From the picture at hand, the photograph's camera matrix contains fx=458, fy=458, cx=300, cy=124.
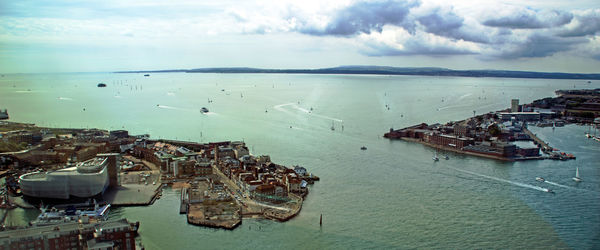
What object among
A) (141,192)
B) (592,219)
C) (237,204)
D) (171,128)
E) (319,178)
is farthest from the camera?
(171,128)

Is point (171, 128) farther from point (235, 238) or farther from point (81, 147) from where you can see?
point (235, 238)

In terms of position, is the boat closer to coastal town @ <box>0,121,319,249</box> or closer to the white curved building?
coastal town @ <box>0,121,319,249</box>

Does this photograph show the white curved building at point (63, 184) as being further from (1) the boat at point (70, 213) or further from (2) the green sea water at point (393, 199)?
(2) the green sea water at point (393, 199)

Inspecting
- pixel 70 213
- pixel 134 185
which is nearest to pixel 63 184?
pixel 70 213

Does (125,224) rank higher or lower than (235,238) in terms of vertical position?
higher

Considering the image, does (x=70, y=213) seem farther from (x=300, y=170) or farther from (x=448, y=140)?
(x=448, y=140)

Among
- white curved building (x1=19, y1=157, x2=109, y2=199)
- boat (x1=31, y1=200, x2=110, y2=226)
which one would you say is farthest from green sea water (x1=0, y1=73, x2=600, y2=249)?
white curved building (x1=19, y1=157, x2=109, y2=199)

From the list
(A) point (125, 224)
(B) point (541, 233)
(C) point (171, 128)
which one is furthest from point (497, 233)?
(C) point (171, 128)
